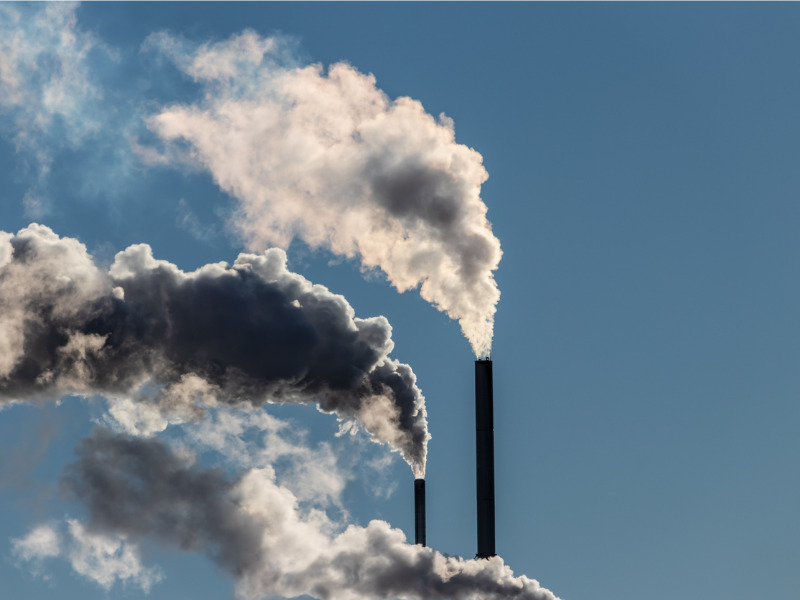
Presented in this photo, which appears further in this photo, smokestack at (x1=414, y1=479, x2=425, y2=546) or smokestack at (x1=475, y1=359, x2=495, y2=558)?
smokestack at (x1=414, y1=479, x2=425, y2=546)

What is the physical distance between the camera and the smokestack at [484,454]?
183 ft

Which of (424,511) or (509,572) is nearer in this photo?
(509,572)

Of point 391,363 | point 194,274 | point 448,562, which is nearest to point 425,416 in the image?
point 391,363

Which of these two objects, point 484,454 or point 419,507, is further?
point 419,507

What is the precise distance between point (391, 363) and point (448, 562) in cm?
946

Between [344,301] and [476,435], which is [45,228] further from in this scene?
[476,435]

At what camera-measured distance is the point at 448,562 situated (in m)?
56.3

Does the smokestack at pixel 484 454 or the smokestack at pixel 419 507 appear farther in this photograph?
the smokestack at pixel 419 507

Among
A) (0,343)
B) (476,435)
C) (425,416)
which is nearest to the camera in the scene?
(0,343)

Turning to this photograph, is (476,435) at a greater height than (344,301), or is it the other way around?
(344,301)

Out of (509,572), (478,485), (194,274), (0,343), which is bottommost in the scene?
(509,572)

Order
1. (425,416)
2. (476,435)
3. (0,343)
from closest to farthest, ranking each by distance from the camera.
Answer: (0,343)
(476,435)
(425,416)

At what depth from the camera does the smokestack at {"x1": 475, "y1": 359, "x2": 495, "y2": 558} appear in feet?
183

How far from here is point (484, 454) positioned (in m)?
56.8
